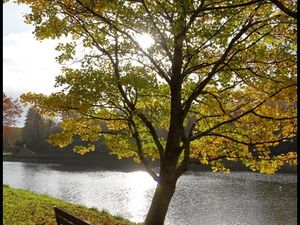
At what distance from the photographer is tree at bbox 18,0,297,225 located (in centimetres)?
1136

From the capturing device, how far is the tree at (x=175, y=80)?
37.3 ft

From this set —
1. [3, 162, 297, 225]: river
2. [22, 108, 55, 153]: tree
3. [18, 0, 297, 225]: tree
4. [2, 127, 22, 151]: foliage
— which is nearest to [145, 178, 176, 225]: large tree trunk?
[18, 0, 297, 225]: tree

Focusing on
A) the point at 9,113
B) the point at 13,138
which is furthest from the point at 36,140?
the point at 9,113

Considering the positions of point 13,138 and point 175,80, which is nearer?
point 175,80

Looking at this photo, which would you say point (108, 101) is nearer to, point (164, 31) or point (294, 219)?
point (164, 31)

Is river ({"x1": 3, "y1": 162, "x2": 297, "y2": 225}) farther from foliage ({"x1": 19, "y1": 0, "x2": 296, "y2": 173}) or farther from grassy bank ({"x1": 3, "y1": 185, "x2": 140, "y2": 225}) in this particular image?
foliage ({"x1": 19, "y1": 0, "x2": 296, "y2": 173})

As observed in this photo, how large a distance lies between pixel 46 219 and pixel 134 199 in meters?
27.2

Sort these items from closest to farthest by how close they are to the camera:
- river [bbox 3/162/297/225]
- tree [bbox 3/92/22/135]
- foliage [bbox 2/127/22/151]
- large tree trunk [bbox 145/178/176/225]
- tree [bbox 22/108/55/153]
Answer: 1. large tree trunk [bbox 145/178/176/225]
2. river [bbox 3/162/297/225]
3. tree [bbox 3/92/22/135]
4. tree [bbox 22/108/55/153]
5. foliage [bbox 2/127/22/151]

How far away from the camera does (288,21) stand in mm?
10773

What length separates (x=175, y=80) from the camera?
12.8 m

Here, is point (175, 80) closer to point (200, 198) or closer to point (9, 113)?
point (200, 198)

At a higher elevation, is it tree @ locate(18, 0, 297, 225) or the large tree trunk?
tree @ locate(18, 0, 297, 225)

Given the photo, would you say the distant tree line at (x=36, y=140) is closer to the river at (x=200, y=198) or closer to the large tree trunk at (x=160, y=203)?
the river at (x=200, y=198)

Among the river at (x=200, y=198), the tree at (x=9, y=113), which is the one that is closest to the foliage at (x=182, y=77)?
the river at (x=200, y=198)
